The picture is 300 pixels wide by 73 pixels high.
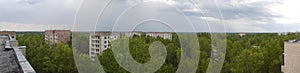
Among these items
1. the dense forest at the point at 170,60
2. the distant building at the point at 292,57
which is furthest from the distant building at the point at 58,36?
the distant building at the point at 292,57

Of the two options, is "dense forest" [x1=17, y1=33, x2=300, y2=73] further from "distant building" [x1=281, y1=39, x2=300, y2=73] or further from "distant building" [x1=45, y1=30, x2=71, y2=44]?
"distant building" [x1=45, y1=30, x2=71, y2=44]

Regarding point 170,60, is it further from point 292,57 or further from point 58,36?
point 58,36

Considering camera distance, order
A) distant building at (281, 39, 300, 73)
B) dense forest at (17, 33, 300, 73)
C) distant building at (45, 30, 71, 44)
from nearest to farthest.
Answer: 1. distant building at (281, 39, 300, 73)
2. dense forest at (17, 33, 300, 73)
3. distant building at (45, 30, 71, 44)

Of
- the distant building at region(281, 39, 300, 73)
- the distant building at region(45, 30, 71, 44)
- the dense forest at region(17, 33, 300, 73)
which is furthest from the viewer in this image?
the distant building at region(45, 30, 71, 44)

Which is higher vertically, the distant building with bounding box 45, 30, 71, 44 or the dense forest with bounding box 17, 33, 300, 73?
the distant building with bounding box 45, 30, 71, 44

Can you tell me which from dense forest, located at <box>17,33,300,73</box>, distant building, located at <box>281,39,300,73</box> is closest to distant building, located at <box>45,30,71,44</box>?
dense forest, located at <box>17,33,300,73</box>

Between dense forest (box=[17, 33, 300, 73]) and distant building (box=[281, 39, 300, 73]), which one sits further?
dense forest (box=[17, 33, 300, 73])

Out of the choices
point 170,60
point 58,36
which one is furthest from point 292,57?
point 58,36
